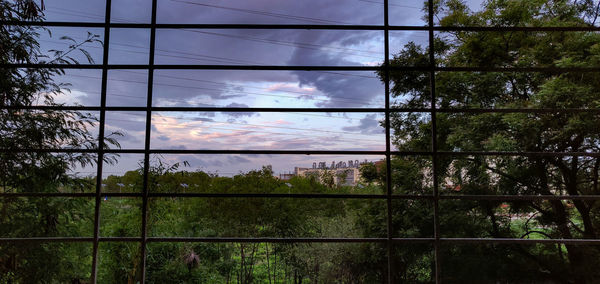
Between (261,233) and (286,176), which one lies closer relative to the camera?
(286,176)

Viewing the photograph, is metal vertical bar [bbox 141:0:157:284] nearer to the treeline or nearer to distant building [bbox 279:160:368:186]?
the treeline

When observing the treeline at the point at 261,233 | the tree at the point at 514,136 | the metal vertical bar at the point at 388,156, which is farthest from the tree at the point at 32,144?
the tree at the point at 514,136

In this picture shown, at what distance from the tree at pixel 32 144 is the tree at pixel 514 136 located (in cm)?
389

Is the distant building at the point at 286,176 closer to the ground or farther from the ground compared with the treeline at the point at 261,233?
farther from the ground

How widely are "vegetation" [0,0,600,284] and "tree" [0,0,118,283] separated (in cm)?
3

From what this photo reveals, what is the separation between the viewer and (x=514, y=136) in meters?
5.24

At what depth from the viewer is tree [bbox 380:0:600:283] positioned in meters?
4.96

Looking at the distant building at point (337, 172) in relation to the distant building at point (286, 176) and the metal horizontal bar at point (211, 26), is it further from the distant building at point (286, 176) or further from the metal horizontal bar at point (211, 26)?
the metal horizontal bar at point (211, 26)

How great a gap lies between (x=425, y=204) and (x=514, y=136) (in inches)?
72.3

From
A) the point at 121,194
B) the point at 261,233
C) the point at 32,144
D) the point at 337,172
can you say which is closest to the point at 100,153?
the point at 121,194

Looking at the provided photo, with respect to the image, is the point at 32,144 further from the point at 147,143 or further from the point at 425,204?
the point at 425,204

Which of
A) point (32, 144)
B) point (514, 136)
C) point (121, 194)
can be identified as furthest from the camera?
point (514, 136)

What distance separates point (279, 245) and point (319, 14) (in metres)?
3.02

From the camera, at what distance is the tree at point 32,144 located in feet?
6.99
